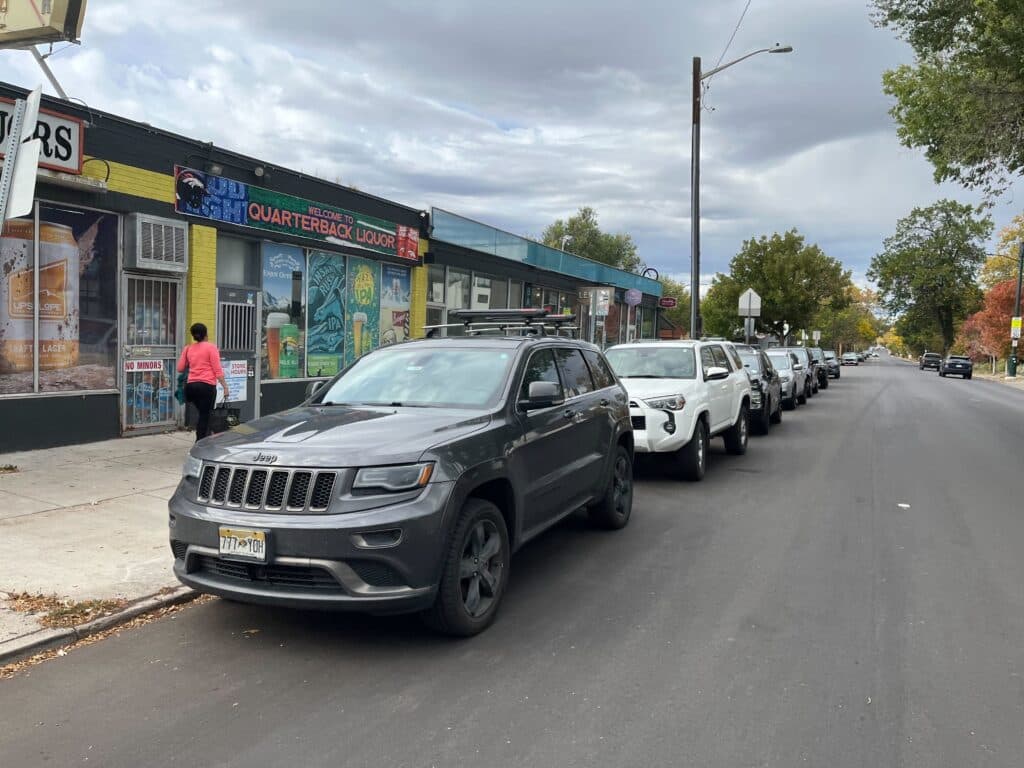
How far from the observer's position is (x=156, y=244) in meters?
10.8

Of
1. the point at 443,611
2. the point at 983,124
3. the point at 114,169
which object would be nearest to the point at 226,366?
the point at 114,169

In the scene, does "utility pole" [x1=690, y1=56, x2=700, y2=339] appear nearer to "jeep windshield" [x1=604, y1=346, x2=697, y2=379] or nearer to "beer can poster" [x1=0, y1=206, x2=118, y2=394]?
"jeep windshield" [x1=604, y1=346, x2=697, y2=379]

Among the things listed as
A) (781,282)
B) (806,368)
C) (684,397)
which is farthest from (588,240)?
(684,397)

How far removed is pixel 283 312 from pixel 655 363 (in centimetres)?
653

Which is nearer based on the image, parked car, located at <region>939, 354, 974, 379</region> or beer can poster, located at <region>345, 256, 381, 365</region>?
beer can poster, located at <region>345, 256, 381, 365</region>

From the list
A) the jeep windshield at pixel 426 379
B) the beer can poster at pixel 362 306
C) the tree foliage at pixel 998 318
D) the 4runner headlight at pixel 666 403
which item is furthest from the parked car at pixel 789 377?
the tree foliage at pixel 998 318

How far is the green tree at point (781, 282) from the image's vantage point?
44344mm

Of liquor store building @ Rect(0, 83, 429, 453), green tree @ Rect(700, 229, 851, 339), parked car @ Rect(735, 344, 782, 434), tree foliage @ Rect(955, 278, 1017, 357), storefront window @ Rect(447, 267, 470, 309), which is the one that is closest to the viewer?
liquor store building @ Rect(0, 83, 429, 453)

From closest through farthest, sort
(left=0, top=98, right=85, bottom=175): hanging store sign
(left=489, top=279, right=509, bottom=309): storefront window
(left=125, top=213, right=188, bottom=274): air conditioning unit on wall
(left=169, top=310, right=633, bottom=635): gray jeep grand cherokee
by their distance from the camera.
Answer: (left=169, top=310, right=633, bottom=635): gray jeep grand cherokee < (left=0, top=98, right=85, bottom=175): hanging store sign < (left=125, top=213, right=188, bottom=274): air conditioning unit on wall < (left=489, top=279, right=509, bottom=309): storefront window

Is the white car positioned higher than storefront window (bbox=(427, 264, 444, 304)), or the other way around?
storefront window (bbox=(427, 264, 444, 304))

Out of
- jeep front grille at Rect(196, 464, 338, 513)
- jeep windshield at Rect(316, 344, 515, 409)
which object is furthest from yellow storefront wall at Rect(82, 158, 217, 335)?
jeep front grille at Rect(196, 464, 338, 513)

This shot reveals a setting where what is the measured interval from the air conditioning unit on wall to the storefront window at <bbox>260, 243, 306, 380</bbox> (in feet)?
6.16

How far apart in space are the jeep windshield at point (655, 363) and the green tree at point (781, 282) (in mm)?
35522

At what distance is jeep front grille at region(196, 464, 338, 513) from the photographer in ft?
13.6
